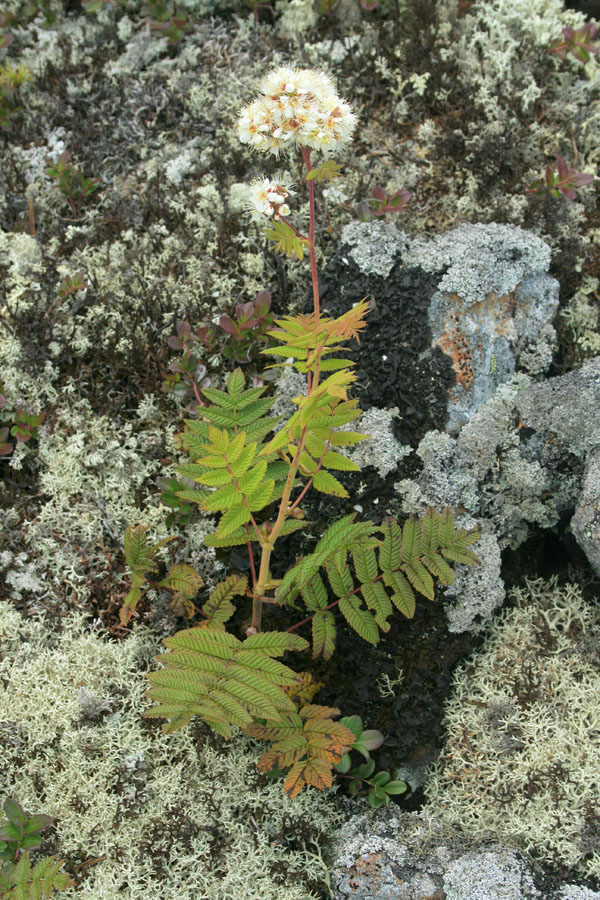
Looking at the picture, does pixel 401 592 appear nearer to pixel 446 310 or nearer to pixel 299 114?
pixel 446 310

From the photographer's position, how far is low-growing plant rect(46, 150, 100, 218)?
484cm

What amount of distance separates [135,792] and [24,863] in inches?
23.0

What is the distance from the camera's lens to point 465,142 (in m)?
4.87

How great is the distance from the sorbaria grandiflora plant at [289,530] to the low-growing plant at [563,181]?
6.86 feet

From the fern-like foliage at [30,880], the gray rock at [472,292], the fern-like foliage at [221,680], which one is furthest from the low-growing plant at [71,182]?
the fern-like foliage at [30,880]

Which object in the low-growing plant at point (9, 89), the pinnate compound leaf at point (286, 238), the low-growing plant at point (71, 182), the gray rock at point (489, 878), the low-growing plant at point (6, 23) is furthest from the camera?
the low-growing plant at point (6, 23)

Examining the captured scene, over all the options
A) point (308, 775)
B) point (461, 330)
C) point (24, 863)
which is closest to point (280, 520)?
point (308, 775)

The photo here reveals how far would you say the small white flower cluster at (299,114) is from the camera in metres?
2.58

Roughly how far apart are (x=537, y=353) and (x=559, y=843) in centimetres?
241

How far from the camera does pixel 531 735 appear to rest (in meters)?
3.52

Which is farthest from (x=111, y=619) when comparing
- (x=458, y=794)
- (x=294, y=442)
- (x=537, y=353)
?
(x=537, y=353)

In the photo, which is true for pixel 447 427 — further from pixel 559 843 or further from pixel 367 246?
pixel 559 843

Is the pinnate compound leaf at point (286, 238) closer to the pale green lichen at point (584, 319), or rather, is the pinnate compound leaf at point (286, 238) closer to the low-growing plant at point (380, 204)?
the low-growing plant at point (380, 204)

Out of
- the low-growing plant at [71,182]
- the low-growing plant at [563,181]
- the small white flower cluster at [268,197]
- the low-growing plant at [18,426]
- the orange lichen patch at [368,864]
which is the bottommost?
the orange lichen patch at [368,864]
